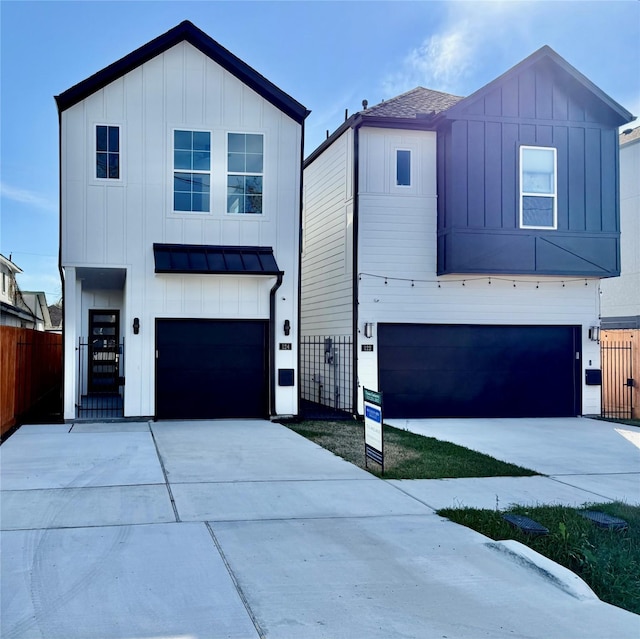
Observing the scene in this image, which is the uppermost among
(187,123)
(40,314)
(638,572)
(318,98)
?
(318,98)

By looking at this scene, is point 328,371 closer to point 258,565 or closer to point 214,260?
point 214,260

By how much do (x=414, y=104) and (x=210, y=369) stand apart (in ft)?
26.2

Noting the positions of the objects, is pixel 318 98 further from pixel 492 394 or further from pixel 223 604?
pixel 223 604

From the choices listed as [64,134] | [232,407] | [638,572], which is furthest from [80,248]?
[638,572]

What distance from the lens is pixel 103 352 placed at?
19984 mm

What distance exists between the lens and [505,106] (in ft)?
51.0

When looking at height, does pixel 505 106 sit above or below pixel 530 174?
above

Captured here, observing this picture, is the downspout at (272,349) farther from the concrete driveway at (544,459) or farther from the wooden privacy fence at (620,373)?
the wooden privacy fence at (620,373)

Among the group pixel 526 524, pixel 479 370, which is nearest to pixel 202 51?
pixel 479 370

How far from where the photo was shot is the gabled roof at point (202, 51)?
1385 centimetres

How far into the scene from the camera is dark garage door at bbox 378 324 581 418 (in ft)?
51.6

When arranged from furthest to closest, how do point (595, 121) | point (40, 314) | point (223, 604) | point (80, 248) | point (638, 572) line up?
point (40, 314), point (595, 121), point (80, 248), point (638, 572), point (223, 604)

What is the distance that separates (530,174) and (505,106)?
63.1 inches

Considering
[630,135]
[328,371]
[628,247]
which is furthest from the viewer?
[630,135]
